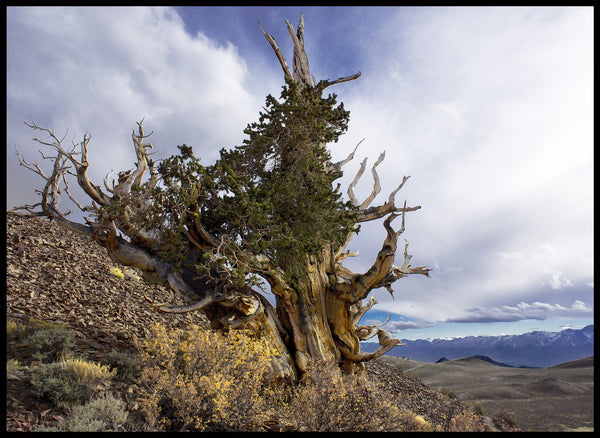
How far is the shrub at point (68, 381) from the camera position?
5473 millimetres

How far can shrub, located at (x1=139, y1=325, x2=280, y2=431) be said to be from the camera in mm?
5445

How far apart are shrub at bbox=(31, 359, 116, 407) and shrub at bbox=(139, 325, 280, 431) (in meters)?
0.71

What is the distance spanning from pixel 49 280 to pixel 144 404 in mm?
11666

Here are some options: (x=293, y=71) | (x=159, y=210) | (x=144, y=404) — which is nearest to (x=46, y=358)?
(x=144, y=404)

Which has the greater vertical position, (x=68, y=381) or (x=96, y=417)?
(x=68, y=381)

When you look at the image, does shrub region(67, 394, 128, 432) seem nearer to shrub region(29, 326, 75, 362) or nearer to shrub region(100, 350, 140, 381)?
shrub region(100, 350, 140, 381)

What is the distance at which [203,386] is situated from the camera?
229 inches

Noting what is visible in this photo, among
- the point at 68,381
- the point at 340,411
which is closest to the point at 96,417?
the point at 68,381

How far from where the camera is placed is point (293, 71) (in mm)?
11781

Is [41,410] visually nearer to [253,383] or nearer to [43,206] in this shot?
[253,383]

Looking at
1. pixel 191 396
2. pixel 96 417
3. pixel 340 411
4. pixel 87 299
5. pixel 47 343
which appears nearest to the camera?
pixel 96 417

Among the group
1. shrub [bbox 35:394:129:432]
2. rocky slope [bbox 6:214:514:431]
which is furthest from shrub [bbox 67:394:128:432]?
rocky slope [bbox 6:214:514:431]

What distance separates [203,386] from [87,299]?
10.3 meters

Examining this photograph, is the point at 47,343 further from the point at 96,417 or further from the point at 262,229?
the point at 262,229
